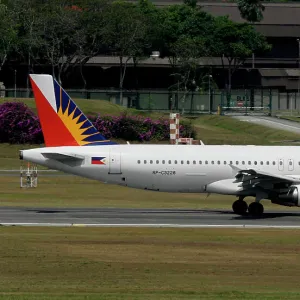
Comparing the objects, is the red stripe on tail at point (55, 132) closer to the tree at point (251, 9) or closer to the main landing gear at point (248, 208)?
the main landing gear at point (248, 208)

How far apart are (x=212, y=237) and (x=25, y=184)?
2560 cm

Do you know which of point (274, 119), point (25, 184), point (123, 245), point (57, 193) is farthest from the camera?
point (274, 119)

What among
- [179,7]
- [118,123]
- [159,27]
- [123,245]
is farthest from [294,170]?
[179,7]

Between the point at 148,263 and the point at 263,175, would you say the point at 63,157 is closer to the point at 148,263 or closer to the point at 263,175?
the point at 263,175

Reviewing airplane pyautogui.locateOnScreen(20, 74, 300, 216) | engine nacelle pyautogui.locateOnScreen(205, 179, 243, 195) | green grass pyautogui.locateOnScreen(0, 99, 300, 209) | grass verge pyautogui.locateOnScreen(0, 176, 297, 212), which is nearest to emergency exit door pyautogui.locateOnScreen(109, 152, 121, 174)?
airplane pyautogui.locateOnScreen(20, 74, 300, 216)

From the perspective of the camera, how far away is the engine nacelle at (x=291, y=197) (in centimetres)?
4591

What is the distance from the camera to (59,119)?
159 ft

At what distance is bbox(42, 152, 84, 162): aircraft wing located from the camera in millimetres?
46969

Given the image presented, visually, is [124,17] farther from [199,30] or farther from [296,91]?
[296,91]

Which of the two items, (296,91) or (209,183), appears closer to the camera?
(209,183)

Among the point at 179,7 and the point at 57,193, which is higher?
the point at 179,7

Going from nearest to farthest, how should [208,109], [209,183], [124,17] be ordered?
[209,183], [208,109], [124,17]

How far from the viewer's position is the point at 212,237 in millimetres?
37688

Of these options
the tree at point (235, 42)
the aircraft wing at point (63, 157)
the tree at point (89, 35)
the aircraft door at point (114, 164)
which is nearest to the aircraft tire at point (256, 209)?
the aircraft door at point (114, 164)
